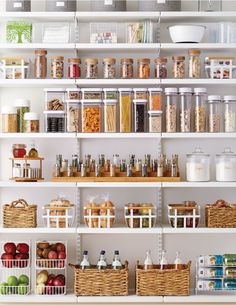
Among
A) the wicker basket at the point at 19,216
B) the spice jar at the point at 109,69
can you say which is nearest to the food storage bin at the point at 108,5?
the spice jar at the point at 109,69

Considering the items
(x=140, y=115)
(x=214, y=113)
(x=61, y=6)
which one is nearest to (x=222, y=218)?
(x=214, y=113)

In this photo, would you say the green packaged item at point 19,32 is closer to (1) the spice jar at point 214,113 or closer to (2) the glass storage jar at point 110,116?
(2) the glass storage jar at point 110,116

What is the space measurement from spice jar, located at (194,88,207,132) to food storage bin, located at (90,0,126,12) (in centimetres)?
70

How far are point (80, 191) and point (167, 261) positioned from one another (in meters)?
0.71

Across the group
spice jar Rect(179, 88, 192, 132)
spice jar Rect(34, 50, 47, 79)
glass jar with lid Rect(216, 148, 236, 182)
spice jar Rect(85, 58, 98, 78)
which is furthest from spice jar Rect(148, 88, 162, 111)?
spice jar Rect(34, 50, 47, 79)

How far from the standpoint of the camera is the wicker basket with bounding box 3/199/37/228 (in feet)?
15.5

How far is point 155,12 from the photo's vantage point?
15.6 ft

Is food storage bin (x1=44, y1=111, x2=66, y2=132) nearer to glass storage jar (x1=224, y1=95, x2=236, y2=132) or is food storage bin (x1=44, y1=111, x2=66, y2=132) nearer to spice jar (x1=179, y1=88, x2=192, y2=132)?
spice jar (x1=179, y1=88, x2=192, y2=132)

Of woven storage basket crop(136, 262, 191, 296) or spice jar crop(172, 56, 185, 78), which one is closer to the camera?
woven storage basket crop(136, 262, 191, 296)

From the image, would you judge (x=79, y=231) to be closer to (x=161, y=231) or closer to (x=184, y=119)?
(x=161, y=231)

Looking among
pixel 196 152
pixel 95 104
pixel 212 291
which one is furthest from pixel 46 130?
pixel 212 291

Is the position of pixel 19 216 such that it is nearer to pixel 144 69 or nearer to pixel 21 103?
pixel 21 103

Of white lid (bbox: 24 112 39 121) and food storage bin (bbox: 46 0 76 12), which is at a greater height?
food storage bin (bbox: 46 0 76 12)

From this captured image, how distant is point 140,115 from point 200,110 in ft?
1.22
